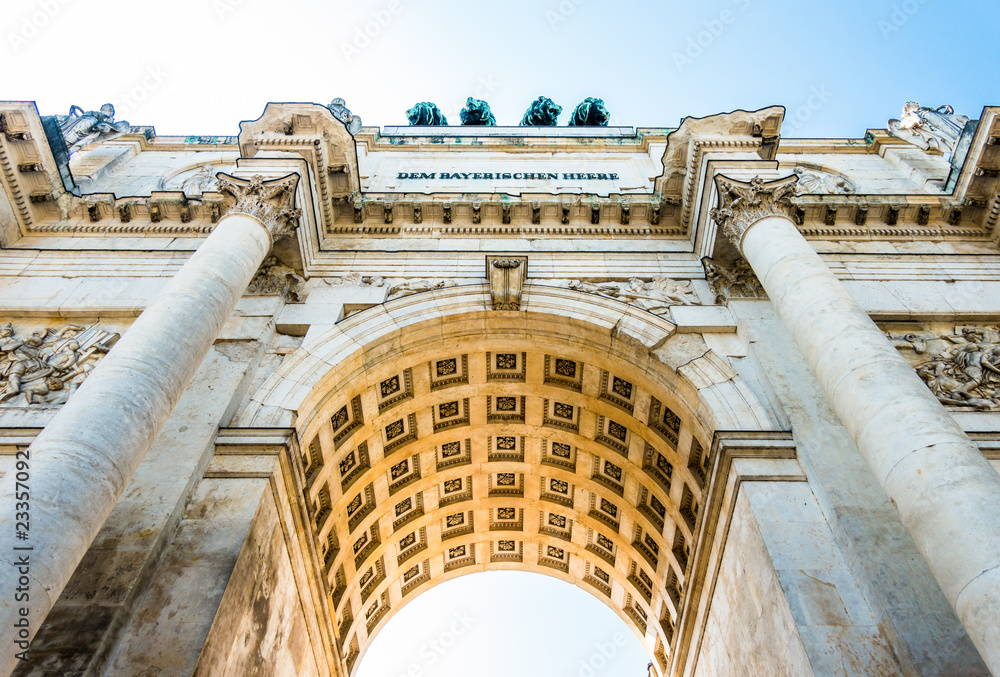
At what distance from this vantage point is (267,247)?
500 inches

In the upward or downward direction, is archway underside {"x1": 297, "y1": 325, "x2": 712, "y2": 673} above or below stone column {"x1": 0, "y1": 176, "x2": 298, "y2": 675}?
above

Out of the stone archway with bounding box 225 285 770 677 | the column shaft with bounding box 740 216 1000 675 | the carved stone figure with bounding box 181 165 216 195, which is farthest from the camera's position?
the carved stone figure with bounding box 181 165 216 195

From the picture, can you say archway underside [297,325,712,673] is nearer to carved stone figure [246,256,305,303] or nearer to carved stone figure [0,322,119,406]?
carved stone figure [246,256,305,303]

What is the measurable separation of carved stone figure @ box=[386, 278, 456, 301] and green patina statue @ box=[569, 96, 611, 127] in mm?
15598

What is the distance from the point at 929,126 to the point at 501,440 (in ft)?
57.5

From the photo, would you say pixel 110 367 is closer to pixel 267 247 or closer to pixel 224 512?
pixel 224 512

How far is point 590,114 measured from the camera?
2703 cm

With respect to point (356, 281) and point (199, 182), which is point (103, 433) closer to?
point (356, 281)

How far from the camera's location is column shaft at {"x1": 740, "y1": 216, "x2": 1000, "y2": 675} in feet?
20.7

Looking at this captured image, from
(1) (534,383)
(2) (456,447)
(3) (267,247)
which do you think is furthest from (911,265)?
(3) (267,247)

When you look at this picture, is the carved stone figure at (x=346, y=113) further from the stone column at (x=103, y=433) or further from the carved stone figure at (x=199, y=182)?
the stone column at (x=103, y=433)

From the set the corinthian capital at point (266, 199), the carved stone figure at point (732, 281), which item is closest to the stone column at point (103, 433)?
the corinthian capital at point (266, 199)

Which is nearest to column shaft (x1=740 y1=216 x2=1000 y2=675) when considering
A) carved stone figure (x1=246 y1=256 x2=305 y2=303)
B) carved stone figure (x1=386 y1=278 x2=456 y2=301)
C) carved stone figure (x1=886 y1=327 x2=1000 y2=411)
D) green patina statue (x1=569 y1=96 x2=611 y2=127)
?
carved stone figure (x1=886 y1=327 x2=1000 y2=411)

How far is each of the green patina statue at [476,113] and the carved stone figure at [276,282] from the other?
15.1 meters
